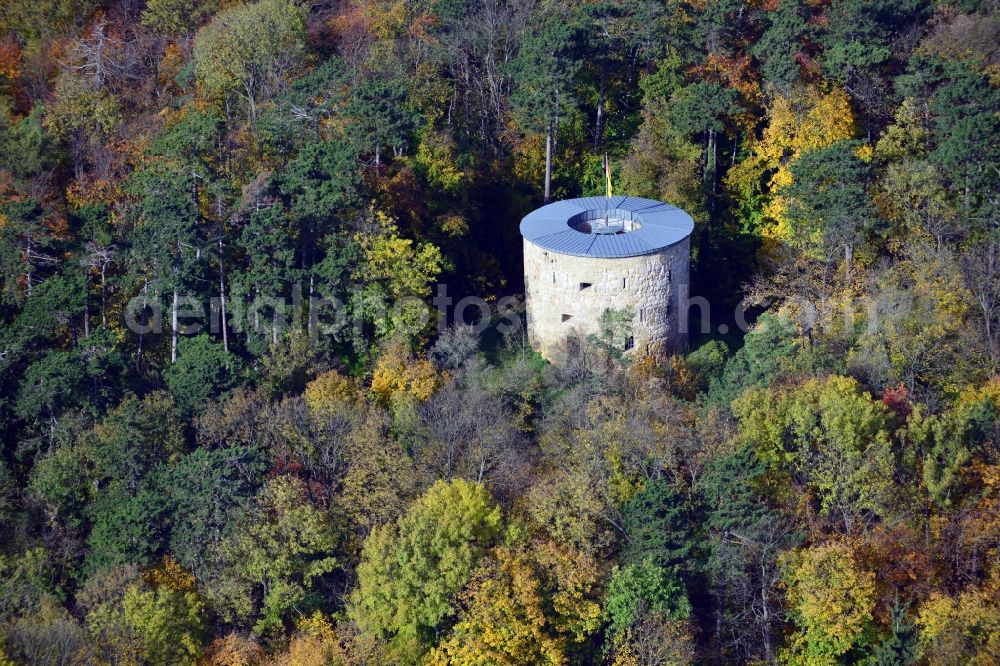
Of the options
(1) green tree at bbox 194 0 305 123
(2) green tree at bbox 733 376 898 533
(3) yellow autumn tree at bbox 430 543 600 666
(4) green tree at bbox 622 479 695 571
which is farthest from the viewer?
(1) green tree at bbox 194 0 305 123

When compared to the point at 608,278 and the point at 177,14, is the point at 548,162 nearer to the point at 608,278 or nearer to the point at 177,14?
the point at 608,278

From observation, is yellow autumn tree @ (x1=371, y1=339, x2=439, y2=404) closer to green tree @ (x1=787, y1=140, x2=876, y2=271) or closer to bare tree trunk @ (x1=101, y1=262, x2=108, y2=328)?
bare tree trunk @ (x1=101, y1=262, x2=108, y2=328)

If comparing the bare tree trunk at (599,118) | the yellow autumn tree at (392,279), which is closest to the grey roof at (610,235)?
the yellow autumn tree at (392,279)

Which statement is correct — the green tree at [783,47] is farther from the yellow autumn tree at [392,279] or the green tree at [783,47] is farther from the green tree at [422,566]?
the green tree at [422,566]

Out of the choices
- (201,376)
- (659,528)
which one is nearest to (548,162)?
(201,376)

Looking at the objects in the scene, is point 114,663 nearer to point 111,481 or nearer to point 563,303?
point 111,481

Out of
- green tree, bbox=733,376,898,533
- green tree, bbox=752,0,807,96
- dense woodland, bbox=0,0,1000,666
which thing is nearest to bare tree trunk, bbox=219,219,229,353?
dense woodland, bbox=0,0,1000,666
